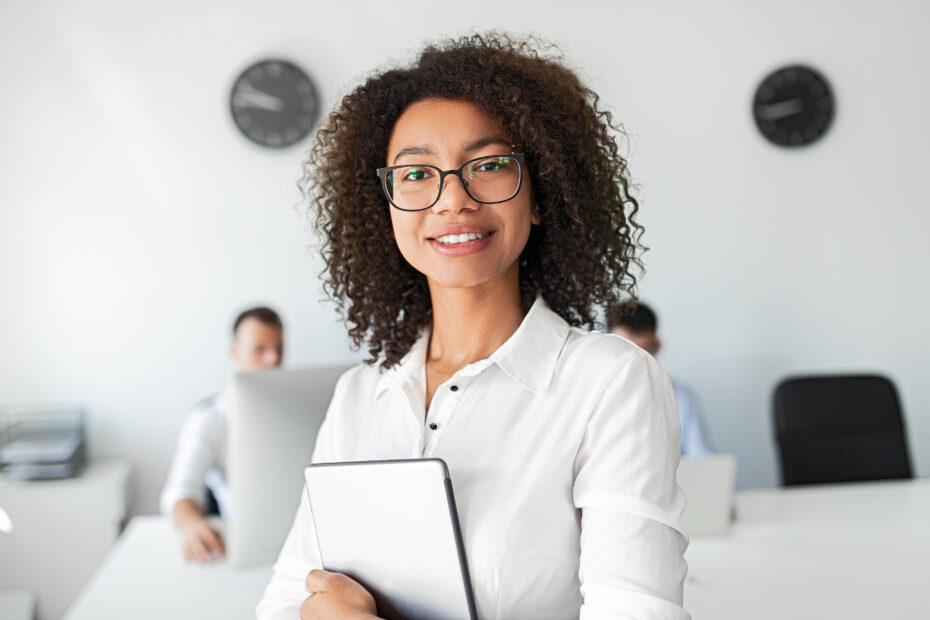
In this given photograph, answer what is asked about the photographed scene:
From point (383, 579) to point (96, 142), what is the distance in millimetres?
3306

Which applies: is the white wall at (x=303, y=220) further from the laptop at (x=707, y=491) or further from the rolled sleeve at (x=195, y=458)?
the laptop at (x=707, y=491)

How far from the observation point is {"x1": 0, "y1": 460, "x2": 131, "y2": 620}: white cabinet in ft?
11.1

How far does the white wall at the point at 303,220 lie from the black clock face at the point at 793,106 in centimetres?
7

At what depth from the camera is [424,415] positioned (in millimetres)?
1225

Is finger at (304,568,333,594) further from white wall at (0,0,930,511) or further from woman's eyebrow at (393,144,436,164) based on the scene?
white wall at (0,0,930,511)

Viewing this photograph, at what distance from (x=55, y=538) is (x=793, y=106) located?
12.2 ft

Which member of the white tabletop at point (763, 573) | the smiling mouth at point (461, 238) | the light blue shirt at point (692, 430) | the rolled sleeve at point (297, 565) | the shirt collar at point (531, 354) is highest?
the smiling mouth at point (461, 238)

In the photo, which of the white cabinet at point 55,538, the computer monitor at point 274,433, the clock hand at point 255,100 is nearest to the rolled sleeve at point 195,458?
the computer monitor at point 274,433

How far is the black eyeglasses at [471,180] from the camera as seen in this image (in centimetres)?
115

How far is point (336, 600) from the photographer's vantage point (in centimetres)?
111

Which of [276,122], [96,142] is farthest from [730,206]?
[96,142]

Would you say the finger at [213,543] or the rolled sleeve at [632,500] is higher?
the rolled sleeve at [632,500]

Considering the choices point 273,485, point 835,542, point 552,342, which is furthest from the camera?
point 835,542

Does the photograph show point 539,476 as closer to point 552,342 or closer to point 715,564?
point 552,342
